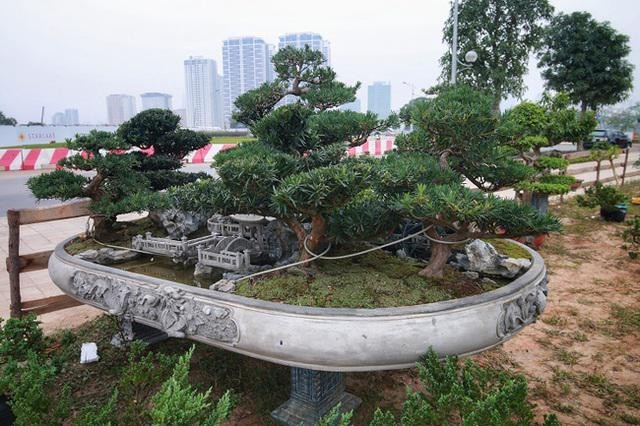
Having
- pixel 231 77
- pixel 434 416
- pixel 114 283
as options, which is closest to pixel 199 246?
pixel 114 283

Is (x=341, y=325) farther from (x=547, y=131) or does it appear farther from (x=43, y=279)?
(x=547, y=131)

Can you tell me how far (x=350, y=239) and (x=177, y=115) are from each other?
3.53 meters

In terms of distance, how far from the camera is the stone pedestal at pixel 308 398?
365 centimetres

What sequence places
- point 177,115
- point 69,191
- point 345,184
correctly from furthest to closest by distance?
point 177,115 → point 69,191 → point 345,184

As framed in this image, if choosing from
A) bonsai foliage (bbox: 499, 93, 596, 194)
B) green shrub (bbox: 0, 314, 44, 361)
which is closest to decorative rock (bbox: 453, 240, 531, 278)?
green shrub (bbox: 0, 314, 44, 361)

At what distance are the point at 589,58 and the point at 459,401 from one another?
26112 mm

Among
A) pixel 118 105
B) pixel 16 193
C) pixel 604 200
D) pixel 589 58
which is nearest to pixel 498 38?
pixel 589 58

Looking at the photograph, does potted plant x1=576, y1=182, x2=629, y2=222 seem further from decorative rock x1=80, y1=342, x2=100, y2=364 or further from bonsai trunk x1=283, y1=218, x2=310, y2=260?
decorative rock x1=80, y1=342, x2=100, y2=364

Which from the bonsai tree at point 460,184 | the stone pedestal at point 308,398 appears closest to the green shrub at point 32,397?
the stone pedestal at point 308,398

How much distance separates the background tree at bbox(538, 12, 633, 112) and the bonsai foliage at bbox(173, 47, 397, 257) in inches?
892

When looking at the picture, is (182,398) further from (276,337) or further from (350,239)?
(350,239)

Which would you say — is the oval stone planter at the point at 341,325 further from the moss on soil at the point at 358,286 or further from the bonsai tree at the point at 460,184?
the bonsai tree at the point at 460,184

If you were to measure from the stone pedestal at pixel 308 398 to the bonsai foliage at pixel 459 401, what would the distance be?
1024mm

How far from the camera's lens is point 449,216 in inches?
124
